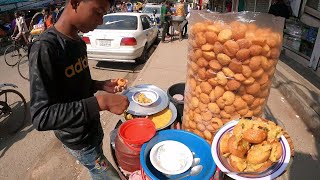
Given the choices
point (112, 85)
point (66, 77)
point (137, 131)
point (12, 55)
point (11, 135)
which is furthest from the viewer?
point (12, 55)

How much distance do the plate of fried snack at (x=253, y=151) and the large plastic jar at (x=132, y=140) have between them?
63 centimetres

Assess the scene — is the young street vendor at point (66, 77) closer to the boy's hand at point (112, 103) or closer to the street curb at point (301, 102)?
the boy's hand at point (112, 103)

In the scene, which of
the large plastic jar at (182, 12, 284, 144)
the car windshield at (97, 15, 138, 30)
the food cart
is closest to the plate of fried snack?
the food cart

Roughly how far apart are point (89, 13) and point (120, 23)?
6617 millimetres

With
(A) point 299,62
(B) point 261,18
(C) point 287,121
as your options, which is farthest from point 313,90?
(B) point 261,18

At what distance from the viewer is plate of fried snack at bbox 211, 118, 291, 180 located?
1.49m

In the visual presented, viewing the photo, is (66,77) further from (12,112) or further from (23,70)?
(23,70)

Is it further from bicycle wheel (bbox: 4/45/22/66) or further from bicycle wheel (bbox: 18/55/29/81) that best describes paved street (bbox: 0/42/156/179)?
bicycle wheel (bbox: 4/45/22/66)

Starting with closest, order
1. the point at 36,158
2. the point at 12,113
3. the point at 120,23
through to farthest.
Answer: the point at 36,158
the point at 12,113
the point at 120,23

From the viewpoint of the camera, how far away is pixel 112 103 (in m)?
1.60

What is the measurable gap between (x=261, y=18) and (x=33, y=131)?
4391 millimetres

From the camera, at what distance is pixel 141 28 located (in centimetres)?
801

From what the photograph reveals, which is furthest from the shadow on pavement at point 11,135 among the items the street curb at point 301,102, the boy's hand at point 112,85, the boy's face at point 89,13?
the street curb at point 301,102

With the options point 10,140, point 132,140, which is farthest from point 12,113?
point 132,140
